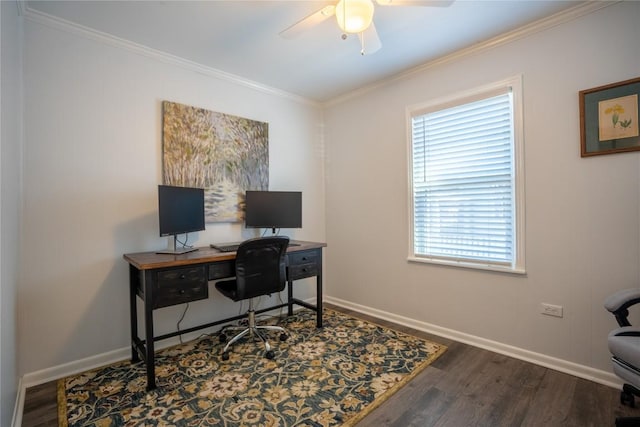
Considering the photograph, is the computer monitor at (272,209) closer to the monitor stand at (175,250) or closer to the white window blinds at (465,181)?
the monitor stand at (175,250)

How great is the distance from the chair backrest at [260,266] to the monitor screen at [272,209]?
606 millimetres

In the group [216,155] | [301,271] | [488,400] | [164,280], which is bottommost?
[488,400]

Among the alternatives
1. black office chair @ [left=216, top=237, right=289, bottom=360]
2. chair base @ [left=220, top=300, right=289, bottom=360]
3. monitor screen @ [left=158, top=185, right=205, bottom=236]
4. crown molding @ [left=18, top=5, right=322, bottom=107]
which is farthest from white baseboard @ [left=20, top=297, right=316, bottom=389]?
crown molding @ [left=18, top=5, right=322, bottom=107]

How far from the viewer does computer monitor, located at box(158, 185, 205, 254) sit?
2260mm

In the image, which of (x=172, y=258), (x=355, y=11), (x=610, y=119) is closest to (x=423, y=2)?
(x=355, y=11)

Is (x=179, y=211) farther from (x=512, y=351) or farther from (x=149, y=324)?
(x=512, y=351)

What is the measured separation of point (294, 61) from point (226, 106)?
81 cm

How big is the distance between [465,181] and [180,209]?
95.5 inches

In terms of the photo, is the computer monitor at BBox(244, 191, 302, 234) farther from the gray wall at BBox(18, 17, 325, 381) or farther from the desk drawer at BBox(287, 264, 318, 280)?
the gray wall at BBox(18, 17, 325, 381)

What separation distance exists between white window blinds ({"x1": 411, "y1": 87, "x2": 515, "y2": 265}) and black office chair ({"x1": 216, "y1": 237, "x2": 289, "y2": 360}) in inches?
53.9

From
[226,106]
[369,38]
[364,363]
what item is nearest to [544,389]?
[364,363]

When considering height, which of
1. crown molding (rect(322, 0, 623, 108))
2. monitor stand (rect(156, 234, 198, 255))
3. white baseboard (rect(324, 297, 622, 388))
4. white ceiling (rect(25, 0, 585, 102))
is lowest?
white baseboard (rect(324, 297, 622, 388))

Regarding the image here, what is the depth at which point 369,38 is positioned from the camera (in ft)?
6.23

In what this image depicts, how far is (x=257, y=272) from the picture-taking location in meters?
2.45
